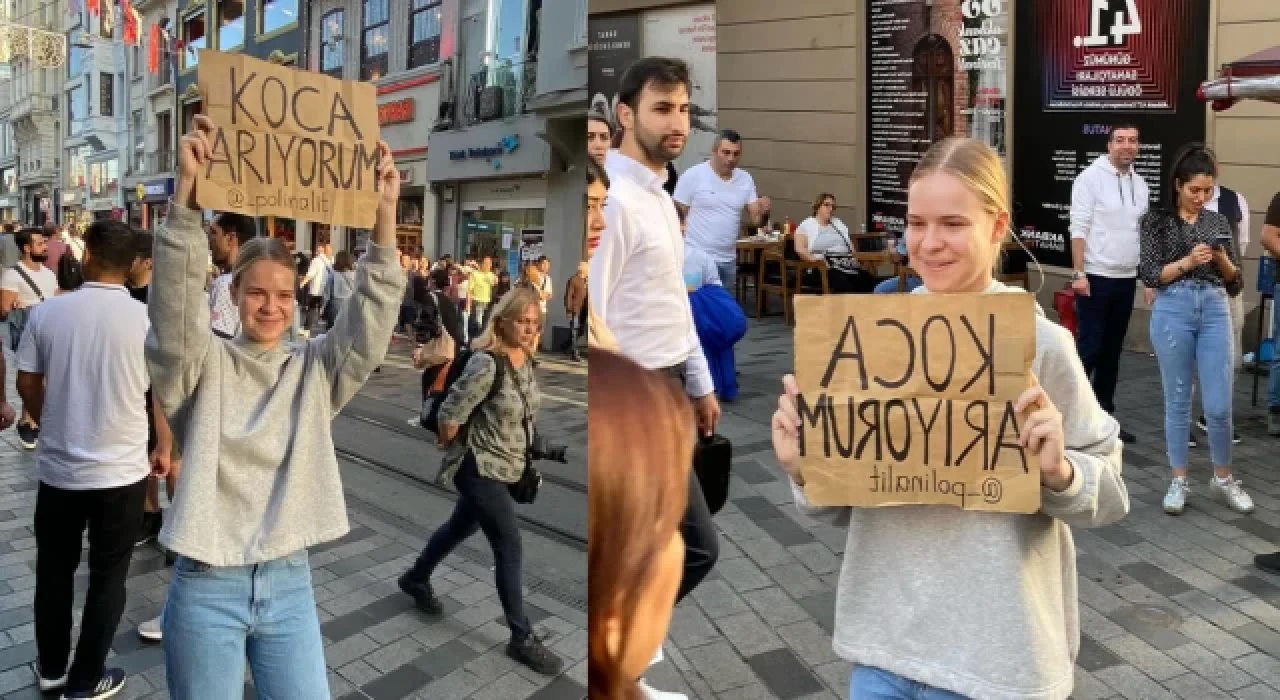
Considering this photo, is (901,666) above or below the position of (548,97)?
below

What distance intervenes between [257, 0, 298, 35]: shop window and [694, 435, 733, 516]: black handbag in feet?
2.40

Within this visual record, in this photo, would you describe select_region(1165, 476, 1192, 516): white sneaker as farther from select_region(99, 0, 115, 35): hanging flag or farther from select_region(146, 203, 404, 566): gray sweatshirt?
select_region(99, 0, 115, 35): hanging flag

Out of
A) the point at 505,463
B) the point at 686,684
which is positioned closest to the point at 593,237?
the point at 505,463

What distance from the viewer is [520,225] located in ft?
4.02

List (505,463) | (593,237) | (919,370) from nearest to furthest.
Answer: (919,370), (593,237), (505,463)

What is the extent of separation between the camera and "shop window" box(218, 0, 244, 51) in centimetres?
116

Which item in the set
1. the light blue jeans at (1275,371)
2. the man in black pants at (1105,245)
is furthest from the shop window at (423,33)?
the light blue jeans at (1275,371)

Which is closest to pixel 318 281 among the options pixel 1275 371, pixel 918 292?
pixel 918 292

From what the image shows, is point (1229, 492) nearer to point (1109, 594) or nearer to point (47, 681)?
point (1109, 594)

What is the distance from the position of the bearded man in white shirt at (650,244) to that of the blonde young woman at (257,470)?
0.30m

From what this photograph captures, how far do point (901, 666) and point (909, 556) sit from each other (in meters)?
0.14

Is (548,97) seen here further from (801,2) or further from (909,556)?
(909,556)

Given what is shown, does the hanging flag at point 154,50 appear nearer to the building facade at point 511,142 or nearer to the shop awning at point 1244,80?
the building facade at point 511,142

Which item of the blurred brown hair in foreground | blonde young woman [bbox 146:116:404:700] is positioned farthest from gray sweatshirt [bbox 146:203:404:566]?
the blurred brown hair in foreground
